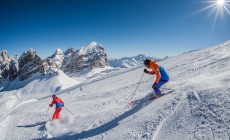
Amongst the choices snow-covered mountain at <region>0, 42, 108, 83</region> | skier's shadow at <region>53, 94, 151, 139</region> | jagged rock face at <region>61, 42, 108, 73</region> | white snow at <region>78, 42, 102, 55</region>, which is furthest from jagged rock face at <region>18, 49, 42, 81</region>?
skier's shadow at <region>53, 94, 151, 139</region>

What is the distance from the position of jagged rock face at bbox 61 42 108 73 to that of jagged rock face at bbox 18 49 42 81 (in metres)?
33.3

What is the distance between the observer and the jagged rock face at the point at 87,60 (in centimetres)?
12122

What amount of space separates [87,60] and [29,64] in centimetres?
4140

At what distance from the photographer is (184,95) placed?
27.3 feet

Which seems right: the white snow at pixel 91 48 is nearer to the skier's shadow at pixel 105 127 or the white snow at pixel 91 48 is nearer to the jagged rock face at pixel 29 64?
the jagged rock face at pixel 29 64

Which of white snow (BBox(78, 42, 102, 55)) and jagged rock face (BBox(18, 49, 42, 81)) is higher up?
white snow (BBox(78, 42, 102, 55))

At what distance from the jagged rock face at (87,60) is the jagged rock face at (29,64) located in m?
33.3

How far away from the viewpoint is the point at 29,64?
90500mm

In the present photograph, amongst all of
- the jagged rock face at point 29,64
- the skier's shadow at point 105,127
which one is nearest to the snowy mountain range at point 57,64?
the jagged rock face at point 29,64

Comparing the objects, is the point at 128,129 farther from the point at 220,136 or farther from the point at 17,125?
the point at 17,125

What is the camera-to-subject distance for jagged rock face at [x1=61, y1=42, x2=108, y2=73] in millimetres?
121225

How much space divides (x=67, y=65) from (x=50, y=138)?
124493mm

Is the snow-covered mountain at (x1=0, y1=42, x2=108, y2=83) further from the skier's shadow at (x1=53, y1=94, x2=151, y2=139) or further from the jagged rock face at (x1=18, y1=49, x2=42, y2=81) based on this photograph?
the skier's shadow at (x1=53, y1=94, x2=151, y2=139)

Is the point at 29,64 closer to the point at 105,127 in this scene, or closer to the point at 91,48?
the point at 91,48
